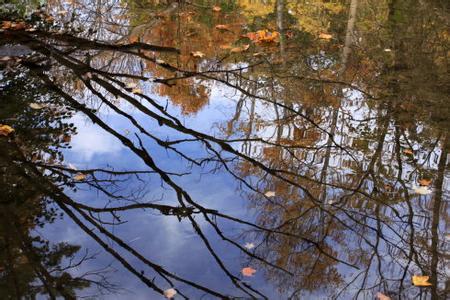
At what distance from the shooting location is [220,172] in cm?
372

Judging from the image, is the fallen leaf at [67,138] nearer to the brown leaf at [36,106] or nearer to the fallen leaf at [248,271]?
the brown leaf at [36,106]

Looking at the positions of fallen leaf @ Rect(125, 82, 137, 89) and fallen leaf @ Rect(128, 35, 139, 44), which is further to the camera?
fallen leaf @ Rect(128, 35, 139, 44)

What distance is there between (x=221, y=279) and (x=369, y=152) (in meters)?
2.17

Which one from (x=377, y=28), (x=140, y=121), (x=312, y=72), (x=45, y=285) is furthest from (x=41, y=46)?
(x=377, y=28)

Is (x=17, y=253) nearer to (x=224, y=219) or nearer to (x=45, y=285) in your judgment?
(x=45, y=285)

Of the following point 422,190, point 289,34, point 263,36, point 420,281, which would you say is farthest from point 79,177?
point 289,34

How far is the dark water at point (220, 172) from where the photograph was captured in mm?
2604

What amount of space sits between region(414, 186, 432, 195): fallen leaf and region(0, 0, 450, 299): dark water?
2 cm

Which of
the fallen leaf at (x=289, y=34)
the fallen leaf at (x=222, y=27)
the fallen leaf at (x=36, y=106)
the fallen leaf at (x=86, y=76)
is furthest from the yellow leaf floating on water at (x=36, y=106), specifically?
the fallen leaf at (x=289, y=34)

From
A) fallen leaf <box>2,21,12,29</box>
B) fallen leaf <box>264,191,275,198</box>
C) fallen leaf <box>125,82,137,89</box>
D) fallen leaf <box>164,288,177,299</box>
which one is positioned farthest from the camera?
fallen leaf <box>2,21,12,29</box>

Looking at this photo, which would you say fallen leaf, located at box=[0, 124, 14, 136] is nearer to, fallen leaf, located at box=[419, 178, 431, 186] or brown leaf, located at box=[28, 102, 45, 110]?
brown leaf, located at box=[28, 102, 45, 110]

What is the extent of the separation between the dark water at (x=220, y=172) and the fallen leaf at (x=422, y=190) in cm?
2

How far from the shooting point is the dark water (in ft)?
8.54

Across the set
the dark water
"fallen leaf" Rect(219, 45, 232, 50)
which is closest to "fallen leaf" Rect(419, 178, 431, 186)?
the dark water
